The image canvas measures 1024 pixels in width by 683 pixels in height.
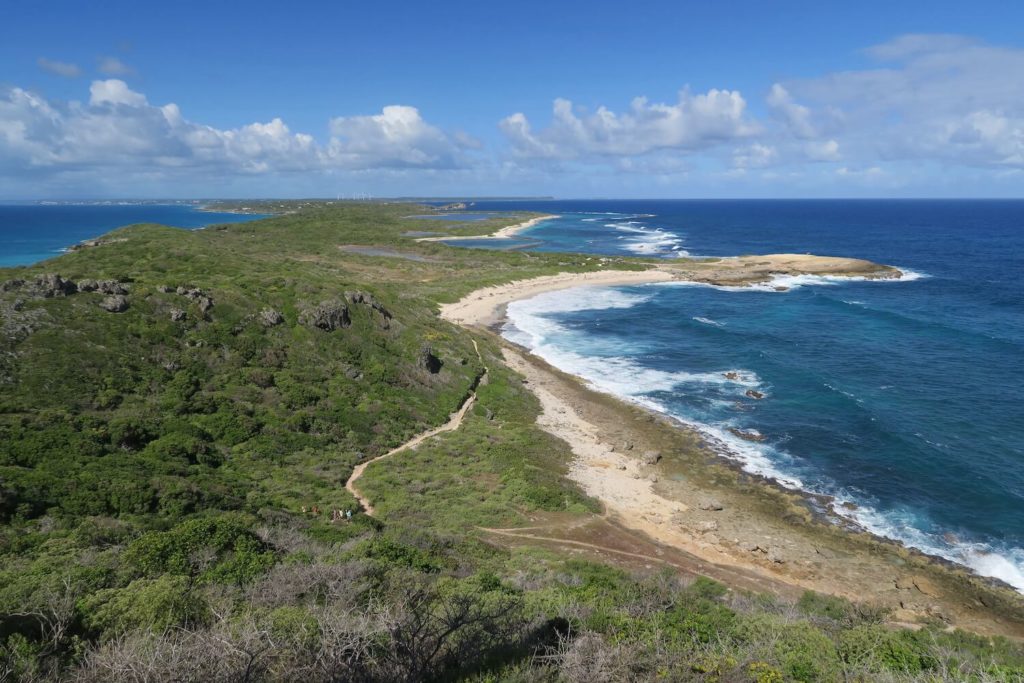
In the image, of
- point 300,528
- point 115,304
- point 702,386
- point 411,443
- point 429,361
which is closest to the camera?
point 300,528

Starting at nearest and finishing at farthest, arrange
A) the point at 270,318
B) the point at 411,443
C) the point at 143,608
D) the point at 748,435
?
1. the point at 143,608
2. the point at 411,443
3. the point at 748,435
4. the point at 270,318

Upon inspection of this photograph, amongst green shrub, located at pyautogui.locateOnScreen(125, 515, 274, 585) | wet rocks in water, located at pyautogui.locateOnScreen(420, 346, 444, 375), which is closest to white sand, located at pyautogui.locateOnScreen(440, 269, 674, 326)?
wet rocks in water, located at pyautogui.locateOnScreen(420, 346, 444, 375)

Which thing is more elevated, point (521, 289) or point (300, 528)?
point (521, 289)

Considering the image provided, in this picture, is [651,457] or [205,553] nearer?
[205,553]

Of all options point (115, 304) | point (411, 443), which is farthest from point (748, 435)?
point (115, 304)

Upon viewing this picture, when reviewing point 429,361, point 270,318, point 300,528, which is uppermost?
point 270,318

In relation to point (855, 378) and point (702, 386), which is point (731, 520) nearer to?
point (702, 386)

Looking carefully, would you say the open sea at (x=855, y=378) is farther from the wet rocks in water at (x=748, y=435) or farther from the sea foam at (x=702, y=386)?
the wet rocks in water at (x=748, y=435)

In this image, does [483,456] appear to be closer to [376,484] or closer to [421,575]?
[376,484]
